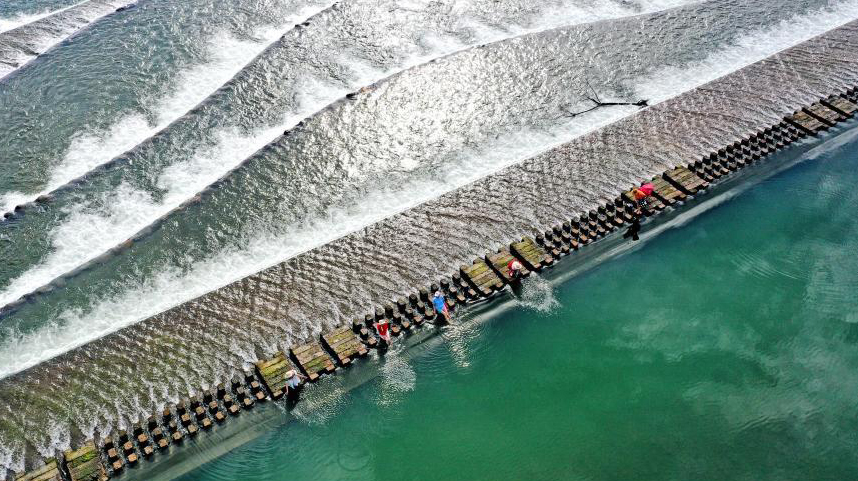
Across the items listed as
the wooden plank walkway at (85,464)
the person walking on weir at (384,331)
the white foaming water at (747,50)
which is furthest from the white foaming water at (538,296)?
the wooden plank walkway at (85,464)

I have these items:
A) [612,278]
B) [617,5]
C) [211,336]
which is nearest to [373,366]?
[211,336]

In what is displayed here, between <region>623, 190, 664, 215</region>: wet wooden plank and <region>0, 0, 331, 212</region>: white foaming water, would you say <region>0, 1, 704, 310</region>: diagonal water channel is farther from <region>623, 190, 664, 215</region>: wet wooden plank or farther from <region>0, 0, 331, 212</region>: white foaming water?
<region>623, 190, 664, 215</region>: wet wooden plank

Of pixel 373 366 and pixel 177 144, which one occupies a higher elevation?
pixel 177 144

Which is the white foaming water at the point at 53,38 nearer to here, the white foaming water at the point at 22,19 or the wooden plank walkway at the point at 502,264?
the white foaming water at the point at 22,19

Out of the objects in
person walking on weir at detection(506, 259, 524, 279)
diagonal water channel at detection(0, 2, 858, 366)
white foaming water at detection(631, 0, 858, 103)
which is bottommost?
person walking on weir at detection(506, 259, 524, 279)

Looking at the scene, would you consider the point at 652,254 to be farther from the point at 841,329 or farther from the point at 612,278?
the point at 841,329

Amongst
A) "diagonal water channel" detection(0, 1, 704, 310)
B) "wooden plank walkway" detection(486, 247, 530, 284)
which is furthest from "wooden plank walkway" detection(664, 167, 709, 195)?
"diagonal water channel" detection(0, 1, 704, 310)

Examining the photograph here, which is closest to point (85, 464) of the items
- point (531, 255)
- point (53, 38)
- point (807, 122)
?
point (531, 255)
